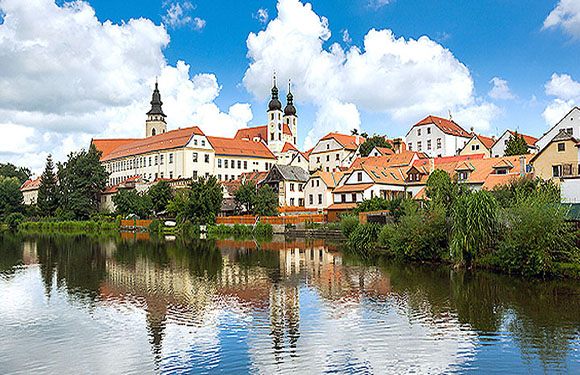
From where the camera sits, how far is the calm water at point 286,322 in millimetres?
11469

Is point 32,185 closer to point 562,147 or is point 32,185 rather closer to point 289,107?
point 289,107

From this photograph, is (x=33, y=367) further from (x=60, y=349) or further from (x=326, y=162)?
(x=326, y=162)

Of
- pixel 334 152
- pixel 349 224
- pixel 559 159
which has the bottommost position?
pixel 349 224

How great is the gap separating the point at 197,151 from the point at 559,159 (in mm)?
62733

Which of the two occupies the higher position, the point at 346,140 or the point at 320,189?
the point at 346,140

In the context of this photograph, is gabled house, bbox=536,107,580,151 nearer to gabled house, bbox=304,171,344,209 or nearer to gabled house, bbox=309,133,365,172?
gabled house, bbox=304,171,344,209

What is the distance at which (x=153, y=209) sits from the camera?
71.1 metres

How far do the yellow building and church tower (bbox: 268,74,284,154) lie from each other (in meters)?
70.4

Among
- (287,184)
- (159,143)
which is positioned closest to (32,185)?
(159,143)

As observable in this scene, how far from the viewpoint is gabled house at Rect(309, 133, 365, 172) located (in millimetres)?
89438

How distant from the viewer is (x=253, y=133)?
112312 mm


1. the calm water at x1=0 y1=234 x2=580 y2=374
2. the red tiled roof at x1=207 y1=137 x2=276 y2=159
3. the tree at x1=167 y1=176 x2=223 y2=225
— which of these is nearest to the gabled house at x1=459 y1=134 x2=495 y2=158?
the red tiled roof at x1=207 y1=137 x2=276 y2=159

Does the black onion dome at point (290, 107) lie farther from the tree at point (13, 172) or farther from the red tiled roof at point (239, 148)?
the tree at point (13, 172)

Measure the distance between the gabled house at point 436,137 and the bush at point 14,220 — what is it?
222 ft
